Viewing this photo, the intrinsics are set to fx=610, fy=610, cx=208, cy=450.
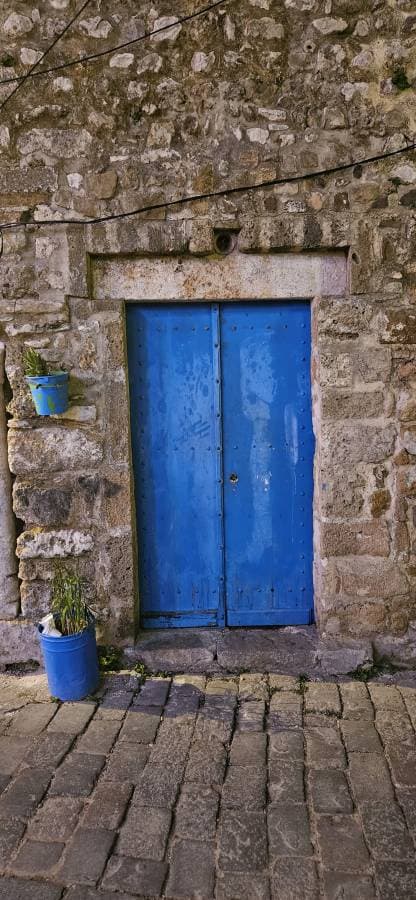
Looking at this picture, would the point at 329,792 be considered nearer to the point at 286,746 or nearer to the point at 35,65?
the point at 286,746

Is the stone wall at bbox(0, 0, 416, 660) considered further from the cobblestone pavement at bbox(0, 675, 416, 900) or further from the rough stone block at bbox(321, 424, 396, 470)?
the cobblestone pavement at bbox(0, 675, 416, 900)

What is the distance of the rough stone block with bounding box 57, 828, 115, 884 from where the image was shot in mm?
2197

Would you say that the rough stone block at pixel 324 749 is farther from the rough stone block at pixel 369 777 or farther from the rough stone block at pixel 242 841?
the rough stone block at pixel 242 841

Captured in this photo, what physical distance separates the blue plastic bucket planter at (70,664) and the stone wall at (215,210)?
51cm

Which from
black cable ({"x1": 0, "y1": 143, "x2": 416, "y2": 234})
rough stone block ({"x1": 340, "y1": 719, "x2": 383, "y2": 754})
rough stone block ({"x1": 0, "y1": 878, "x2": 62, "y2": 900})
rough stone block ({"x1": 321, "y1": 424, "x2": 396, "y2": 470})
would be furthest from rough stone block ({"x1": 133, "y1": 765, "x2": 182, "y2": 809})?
black cable ({"x1": 0, "y1": 143, "x2": 416, "y2": 234})

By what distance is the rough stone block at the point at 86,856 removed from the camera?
2.20m

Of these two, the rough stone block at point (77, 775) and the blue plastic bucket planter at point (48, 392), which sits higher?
the blue plastic bucket planter at point (48, 392)

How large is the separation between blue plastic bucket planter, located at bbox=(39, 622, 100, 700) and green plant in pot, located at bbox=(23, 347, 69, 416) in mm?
1242

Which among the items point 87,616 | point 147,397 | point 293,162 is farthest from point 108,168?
point 87,616

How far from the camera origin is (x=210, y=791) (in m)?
2.62

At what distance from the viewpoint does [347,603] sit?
3.69 meters

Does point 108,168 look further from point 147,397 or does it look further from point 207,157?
point 147,397

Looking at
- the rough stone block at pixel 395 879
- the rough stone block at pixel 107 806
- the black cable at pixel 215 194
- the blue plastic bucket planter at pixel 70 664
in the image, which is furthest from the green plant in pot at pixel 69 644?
the black cable at pixel 215 194

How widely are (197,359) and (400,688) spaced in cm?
222
